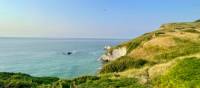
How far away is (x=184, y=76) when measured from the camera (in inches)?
906

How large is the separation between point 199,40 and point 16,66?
5033 centimetres

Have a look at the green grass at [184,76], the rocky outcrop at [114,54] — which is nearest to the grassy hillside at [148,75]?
the green grass at [184,76]

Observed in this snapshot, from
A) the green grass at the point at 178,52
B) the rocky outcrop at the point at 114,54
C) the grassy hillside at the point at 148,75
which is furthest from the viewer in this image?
the rocky outcrop at the point at 114,54

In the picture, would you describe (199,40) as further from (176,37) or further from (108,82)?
(108,82)

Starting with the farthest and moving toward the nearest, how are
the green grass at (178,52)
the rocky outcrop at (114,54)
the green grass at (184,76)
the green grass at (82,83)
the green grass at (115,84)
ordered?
the rocky outcrop at (114,54) → the green grass at (178,52) → the green grass at (82,83) → the green grass at (115,84) → the green grass at (184,76)

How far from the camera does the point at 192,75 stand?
74.3 feet

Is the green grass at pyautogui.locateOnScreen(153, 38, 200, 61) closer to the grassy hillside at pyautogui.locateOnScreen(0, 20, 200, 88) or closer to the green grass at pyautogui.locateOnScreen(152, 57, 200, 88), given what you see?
the grassy hillside at pyautogui.locateOnScreen(0, 20, 200, 88)

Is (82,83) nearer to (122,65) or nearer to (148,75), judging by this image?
(148,75)

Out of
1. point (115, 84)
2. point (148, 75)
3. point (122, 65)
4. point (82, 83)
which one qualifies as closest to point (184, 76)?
point (115, 84)

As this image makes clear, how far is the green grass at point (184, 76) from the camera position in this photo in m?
21.8

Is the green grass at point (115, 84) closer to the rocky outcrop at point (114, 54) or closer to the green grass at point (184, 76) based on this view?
the green grass at point (184, 76)

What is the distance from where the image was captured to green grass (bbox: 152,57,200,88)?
21.8 m

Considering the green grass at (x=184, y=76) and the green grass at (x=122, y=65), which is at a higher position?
the green grass at (x=184, y=76)

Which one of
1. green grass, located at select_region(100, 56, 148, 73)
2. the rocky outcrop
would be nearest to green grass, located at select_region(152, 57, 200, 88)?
green grass, located at select_region(100, 56, 148, 73)
